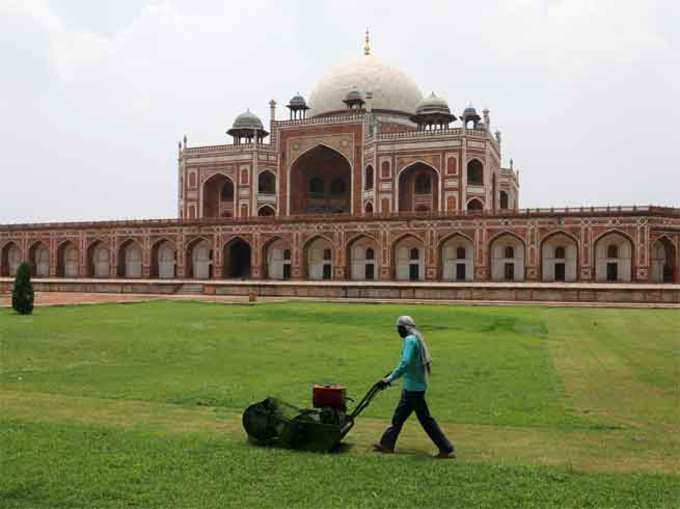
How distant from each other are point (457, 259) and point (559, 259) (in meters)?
4.57

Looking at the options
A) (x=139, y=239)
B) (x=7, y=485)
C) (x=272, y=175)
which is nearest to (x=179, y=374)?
(x=7, y=485)

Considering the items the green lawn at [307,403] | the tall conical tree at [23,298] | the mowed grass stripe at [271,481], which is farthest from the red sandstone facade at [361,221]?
the mowed grass stripe at [271,481]

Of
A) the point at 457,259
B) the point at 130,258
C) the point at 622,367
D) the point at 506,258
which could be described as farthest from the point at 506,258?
the point at 622,367

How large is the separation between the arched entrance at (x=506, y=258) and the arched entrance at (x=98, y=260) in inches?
834

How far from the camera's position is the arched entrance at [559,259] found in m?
33.5

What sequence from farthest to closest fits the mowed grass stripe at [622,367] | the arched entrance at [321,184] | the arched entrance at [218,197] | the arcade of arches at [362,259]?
the arched entrance at [218,197], the arched entrance at [321,184], the arcade of arches at [362,259], the mowed grass stripe at [622,367]

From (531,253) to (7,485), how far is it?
29.9 meters

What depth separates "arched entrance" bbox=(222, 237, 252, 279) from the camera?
Answer: 3934 cm

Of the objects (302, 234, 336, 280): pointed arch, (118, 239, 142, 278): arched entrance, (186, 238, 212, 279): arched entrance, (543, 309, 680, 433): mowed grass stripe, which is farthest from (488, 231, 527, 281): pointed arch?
(118, 239, 142, 278): arched entrance

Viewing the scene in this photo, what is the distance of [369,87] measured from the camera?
152ft

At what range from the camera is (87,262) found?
42.4m

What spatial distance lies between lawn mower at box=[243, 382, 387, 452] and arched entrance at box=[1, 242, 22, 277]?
142ft

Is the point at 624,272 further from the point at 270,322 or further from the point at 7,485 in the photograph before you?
the point at 7,485

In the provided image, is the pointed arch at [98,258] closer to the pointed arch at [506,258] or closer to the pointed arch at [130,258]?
the pointed arch at [130,258]
